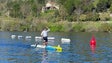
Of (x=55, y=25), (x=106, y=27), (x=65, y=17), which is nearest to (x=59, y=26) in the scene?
(x=55, y=25)

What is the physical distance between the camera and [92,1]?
152750 mm

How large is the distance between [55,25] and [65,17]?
12.6 m

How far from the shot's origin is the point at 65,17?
147m

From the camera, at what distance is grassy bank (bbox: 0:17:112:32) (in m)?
126

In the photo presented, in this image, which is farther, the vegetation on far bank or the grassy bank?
the vegetation on far bank

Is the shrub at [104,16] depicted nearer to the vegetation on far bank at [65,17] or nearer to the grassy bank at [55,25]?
the vegetation on far bank at [65,17]

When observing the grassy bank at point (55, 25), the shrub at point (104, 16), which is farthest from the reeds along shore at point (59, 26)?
the shrub at point (104, 16)

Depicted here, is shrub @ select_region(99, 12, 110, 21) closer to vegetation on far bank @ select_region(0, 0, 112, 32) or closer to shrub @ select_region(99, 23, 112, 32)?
vegetation on far bank @ select_region(0, 0, 112, 32)

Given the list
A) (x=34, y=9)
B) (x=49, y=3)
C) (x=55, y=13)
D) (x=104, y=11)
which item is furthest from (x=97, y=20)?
(x=49, y=3)

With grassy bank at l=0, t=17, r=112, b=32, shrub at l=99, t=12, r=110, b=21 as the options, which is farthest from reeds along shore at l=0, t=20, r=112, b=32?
shrub at l=99, t=12, r=110, b=21

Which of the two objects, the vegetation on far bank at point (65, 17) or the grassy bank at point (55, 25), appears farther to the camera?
the vegetation on far bank at point (65, 17)

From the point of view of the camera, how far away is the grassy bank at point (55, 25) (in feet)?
413

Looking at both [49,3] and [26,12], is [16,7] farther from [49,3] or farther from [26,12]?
[49,3]

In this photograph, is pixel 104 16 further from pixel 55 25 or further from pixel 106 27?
pixel 55 25
